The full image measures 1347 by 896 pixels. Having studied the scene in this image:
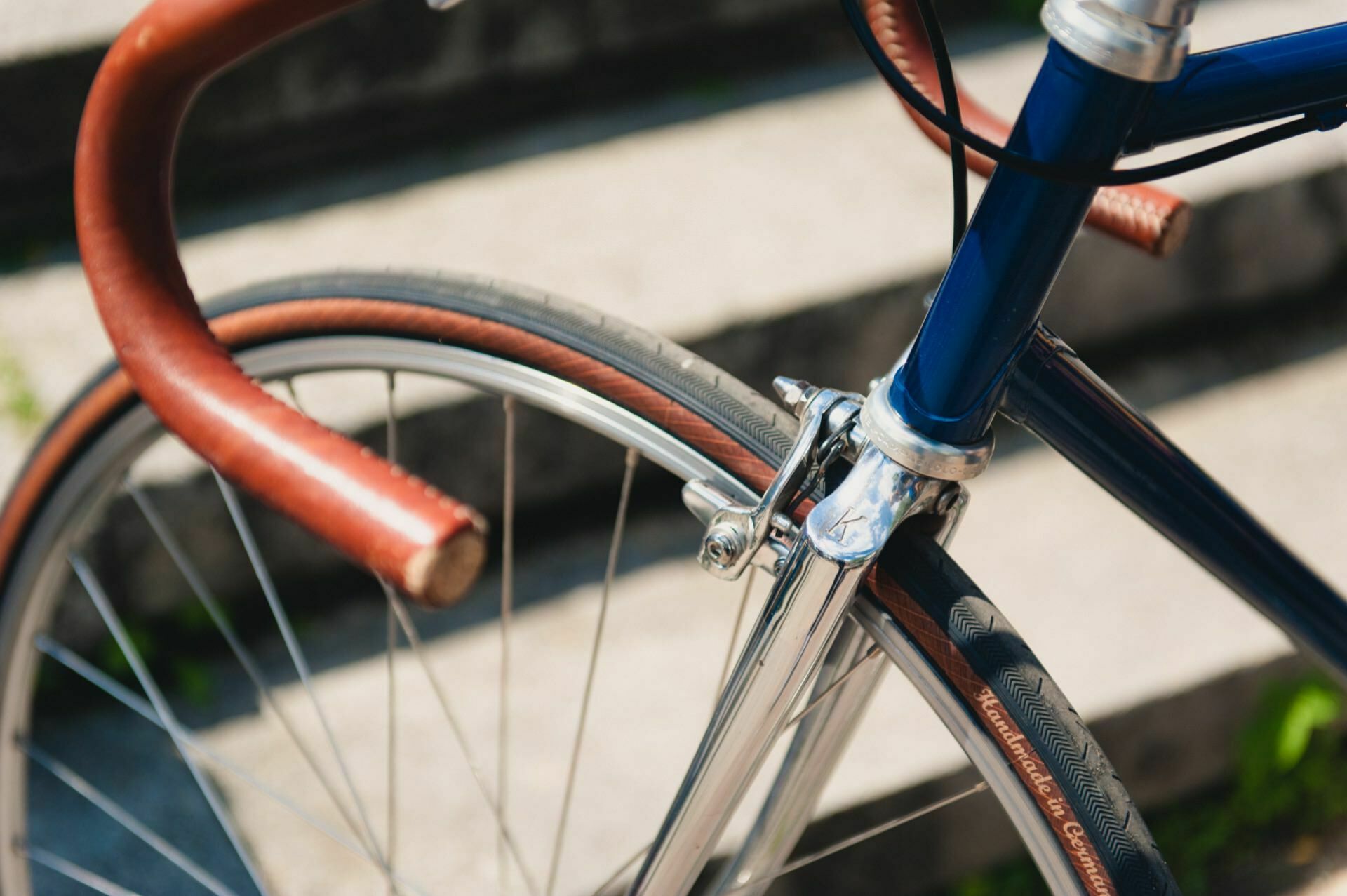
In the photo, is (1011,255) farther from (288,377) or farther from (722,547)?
(288,377)

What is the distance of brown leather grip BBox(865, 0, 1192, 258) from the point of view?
81cm

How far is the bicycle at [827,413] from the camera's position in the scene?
21.6 inches

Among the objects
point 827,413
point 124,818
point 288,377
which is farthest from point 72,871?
point 827,413

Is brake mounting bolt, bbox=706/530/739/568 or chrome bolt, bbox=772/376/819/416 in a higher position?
chrome bolt, bbox=772/376/819/416

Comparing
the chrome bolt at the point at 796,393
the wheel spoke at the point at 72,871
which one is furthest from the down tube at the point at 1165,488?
the wheel spoke at the point at 72,871

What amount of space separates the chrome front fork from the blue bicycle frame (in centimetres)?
4

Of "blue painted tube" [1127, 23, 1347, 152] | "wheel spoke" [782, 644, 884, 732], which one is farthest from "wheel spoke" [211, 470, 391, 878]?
"blue painted tube" [1127, 23, 1347, 152]

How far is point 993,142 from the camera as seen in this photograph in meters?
0.79

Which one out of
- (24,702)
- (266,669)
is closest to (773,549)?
(24,702)

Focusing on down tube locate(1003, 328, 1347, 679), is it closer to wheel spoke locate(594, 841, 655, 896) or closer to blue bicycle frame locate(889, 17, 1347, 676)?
blue bicycle frame locate(889, 17, 1347, 676)

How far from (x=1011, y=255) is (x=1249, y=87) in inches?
5.7

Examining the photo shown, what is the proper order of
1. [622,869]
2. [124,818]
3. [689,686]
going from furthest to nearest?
[689,686] → [124,818] → [622,869]

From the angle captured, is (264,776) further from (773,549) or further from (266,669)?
(773,549)

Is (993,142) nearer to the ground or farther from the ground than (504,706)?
farther from the ground
